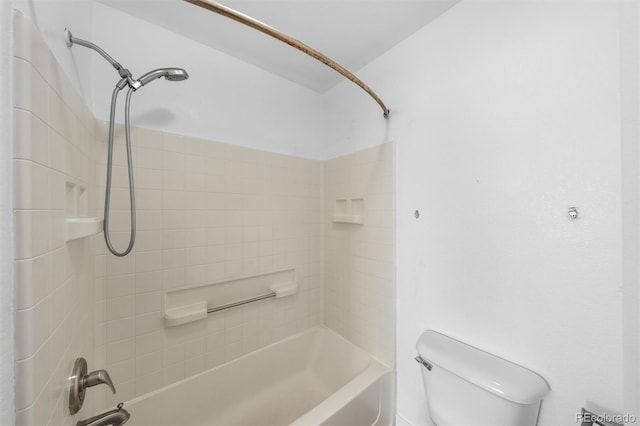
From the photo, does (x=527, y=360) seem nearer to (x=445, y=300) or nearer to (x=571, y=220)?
(x=445, y=300)

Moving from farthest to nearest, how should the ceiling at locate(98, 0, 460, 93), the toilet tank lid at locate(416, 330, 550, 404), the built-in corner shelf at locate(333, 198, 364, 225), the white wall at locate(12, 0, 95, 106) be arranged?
the built-in corner shelf at locate(333, 198, 364, 225)
the ceiling at locate(98, 0, 460, 93)
the toilet tank lid at locate(416, 330, 550, 404)
the white wall at locate(12, 0, 95, 106)

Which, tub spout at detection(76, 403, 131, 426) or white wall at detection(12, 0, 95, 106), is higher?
white wall at detection(12, 0, 95, 106)

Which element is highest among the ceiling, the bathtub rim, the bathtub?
the ceiling

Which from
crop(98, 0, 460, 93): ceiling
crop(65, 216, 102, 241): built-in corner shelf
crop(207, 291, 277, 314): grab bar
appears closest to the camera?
crop(65, 216, 102, 241): built-in corner shelf

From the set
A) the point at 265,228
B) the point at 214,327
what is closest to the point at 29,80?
the point at 265,228

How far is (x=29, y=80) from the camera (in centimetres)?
47

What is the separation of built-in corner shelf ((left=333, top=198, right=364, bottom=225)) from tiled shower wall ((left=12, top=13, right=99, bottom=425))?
1323 mm

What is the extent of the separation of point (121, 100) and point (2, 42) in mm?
827

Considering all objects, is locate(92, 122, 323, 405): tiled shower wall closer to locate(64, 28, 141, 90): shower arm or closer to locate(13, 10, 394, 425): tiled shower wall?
locate(13, 10, 394, 425): tiled shower wall

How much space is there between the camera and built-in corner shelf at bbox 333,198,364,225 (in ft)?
5.05

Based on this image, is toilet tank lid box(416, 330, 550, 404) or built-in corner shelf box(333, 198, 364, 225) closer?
toilet tank lid box(416, 330, 550, 404)

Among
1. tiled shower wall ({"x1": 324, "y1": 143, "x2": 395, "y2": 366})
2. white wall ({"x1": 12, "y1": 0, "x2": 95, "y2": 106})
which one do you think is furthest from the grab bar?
white wall ({"x1": 12, "y1": 0, "x2": 95, "y2": 106})

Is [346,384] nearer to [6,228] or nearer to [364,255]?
[364,255]

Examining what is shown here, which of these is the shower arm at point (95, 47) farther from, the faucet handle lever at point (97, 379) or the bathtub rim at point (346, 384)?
the bathtub rim at point (346, 384)
